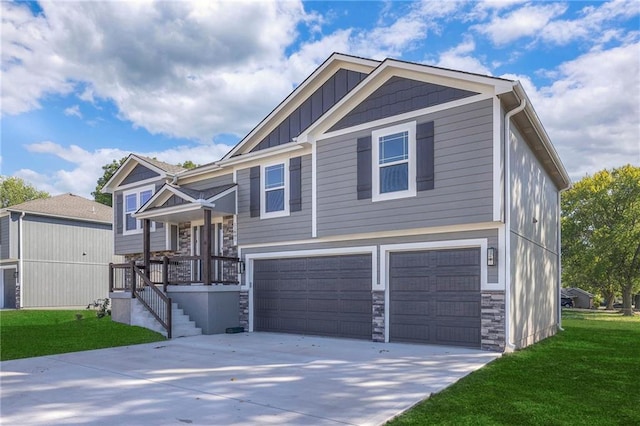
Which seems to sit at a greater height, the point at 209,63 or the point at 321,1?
the point at 321,1

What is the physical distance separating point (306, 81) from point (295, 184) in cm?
289

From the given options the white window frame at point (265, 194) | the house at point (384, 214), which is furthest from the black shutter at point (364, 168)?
the white window frame at point (265, 194)

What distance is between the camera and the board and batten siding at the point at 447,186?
941cm

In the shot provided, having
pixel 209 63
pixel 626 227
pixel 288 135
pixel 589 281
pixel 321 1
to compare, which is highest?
pixel 321 1

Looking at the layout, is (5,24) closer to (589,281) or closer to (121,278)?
(121,278)

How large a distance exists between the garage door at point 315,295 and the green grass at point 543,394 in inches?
146

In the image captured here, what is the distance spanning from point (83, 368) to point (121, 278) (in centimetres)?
1014

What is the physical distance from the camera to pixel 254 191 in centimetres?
1361

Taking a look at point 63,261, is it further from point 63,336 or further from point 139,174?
point 63,336

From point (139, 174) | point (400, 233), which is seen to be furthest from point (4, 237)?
point (400, 233)

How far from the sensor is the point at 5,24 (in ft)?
30.7

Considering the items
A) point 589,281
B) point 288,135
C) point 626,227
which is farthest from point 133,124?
point 589,281

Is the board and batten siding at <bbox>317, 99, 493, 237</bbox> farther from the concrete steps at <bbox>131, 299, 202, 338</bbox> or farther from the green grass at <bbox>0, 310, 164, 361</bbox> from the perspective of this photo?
the green grass at <bbox>0, 310, 164, 361</bbox>

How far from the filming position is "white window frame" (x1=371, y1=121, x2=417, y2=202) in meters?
10.3
